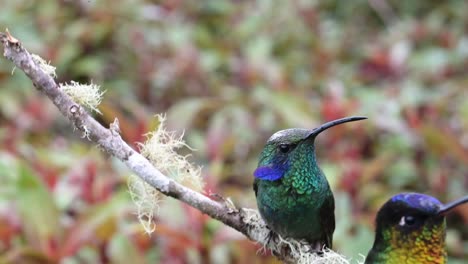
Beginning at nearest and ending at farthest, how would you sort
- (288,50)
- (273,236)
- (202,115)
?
(273,236) → (202,115) → (288,50)

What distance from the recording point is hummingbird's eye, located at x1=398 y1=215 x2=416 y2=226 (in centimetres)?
129

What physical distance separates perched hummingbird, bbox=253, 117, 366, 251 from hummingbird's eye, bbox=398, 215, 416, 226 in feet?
0.85

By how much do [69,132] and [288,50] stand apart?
1887 mm

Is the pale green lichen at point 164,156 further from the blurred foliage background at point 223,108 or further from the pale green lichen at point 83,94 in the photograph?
the blurred foliage background at point 223,108

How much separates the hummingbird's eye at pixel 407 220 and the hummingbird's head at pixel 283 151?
0.94ft

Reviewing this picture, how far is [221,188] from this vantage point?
333cm

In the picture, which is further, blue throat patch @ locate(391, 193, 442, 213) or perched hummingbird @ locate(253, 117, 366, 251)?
perched hummingbird @ locate(253, 117, 366, 251)

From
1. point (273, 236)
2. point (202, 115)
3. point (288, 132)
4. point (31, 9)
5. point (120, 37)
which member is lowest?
point (273, 236)

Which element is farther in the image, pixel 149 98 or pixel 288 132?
pixel 149 98

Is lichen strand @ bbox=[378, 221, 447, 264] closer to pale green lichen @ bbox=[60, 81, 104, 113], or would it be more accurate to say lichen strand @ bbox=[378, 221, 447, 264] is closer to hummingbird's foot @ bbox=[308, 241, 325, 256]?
hummingbird's foot @ bbox=[308, 241, 325, 256]

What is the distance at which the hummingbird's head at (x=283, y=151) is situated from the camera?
152 cm

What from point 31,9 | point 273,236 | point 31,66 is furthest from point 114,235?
point 31,9

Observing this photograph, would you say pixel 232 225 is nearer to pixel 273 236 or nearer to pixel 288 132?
pixel 273 236

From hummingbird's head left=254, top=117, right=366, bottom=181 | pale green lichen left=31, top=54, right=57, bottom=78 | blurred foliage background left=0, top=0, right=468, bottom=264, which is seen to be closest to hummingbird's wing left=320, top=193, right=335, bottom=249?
hummingbird's head left=254, top=117, right=366, bottom=181
